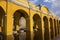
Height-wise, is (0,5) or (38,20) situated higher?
(0,5)

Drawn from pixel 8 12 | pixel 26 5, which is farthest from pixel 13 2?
pixel 26 5

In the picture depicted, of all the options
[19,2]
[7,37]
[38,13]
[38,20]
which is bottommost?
[7,37]

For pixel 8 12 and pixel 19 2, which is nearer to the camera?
pixel 8 12

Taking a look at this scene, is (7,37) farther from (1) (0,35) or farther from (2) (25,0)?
(2) (25,0)

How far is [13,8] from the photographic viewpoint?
11742mm

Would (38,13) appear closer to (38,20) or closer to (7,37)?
(38,20)

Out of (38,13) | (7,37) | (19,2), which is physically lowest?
(7,37)

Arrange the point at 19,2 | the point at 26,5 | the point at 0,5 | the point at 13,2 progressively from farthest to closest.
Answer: the point at 26,5, the point at 19,2, the point at 13,2, the point at 0,5

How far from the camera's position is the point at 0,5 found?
1023 centimetres

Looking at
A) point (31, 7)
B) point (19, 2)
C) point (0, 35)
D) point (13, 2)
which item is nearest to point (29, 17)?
point (31, 7)

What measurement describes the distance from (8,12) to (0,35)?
9.46 feet

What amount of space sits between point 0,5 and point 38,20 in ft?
28.5

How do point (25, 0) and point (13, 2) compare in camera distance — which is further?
point (25, 0)

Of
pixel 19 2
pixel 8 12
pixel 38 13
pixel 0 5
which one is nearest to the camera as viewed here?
pixel 0 5
